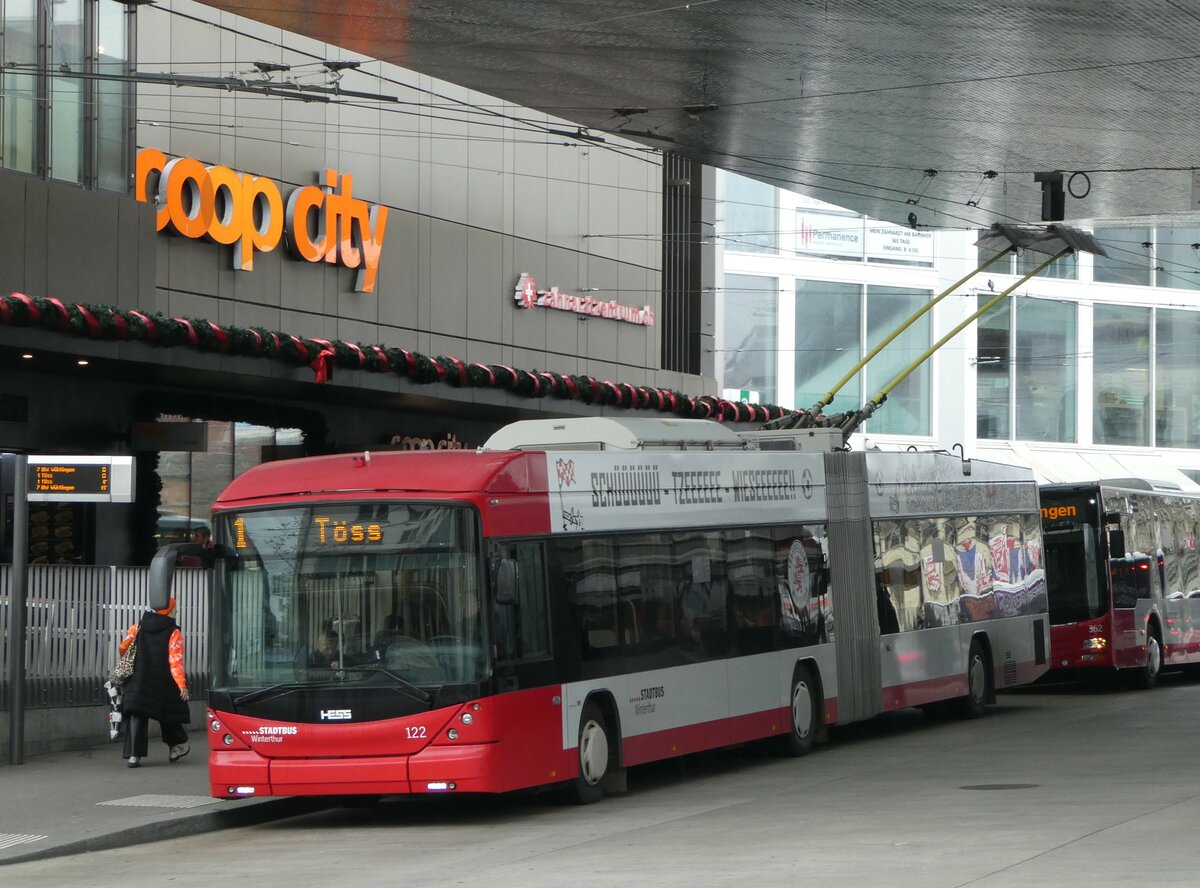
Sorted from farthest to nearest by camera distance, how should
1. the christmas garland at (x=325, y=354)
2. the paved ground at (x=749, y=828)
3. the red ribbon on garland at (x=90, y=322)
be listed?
the red ribbon on garland at (x=90, y=322)
the christmas garland at (x=325, y=354)
the paved ground at (x=749, y=828)

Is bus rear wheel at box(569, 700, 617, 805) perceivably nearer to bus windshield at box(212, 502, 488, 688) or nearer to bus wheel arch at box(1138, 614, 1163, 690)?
bus windshield at box(212, 502, 488, 688)

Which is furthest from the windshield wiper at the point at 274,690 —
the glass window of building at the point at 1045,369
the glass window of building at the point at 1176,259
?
the glass window of building at the point at 1176,259

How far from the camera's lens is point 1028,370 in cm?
4912

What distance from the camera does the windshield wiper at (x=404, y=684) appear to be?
13102mm

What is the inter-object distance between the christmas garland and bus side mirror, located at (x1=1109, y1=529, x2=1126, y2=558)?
513cm

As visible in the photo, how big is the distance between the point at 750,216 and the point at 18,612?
100ft

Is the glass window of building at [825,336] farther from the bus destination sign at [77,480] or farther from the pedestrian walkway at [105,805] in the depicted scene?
the bus destination sign at [77,480]

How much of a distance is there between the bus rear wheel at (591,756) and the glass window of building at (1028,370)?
115ft

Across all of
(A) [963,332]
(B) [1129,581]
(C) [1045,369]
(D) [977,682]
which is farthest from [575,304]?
(C) [1045,369]

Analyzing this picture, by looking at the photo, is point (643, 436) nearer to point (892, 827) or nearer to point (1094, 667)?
point (892, 827)

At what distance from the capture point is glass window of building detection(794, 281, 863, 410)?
46.2 m

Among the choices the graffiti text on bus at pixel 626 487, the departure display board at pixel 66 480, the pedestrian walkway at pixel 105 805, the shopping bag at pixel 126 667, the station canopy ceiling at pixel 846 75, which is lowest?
the pedestrian walkway at pixel 105 805

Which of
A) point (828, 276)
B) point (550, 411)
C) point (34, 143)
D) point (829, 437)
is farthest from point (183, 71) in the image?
point (828, 276)

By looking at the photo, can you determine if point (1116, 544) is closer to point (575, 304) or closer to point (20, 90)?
point (575, 304)
